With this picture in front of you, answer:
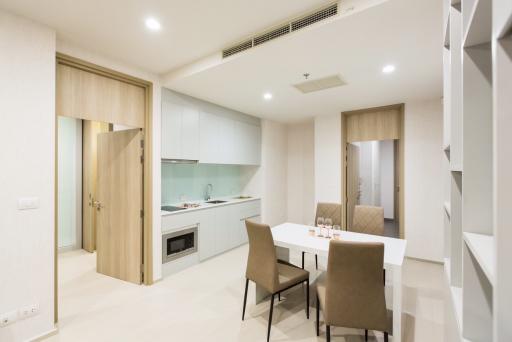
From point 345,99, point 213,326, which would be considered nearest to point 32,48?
point 213,326

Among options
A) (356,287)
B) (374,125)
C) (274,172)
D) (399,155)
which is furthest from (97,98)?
(399,155)

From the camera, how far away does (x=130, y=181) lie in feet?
9.97

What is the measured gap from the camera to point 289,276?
2.20 metres

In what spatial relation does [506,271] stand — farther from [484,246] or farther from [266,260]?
[266,260]

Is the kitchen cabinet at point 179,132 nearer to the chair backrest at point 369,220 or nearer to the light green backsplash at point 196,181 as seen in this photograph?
the light green backsplash at point 196,181

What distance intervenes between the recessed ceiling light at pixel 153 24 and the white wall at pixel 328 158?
343 centimetres

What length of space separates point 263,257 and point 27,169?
2.06 meters

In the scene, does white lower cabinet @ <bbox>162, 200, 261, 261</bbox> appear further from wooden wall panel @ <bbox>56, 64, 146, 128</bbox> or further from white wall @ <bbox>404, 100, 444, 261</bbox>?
white wall @ <bbox>404, 100, 444, 261</bbox>

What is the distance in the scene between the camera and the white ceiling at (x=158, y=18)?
1.77 m

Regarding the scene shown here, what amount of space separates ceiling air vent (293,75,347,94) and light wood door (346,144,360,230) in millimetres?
1815

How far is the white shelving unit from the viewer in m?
0.49

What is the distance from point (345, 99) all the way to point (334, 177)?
4.88 ft

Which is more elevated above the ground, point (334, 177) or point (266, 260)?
point (334, 177)

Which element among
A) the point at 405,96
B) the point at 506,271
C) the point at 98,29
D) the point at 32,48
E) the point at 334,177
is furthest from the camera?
the point at 334,177
